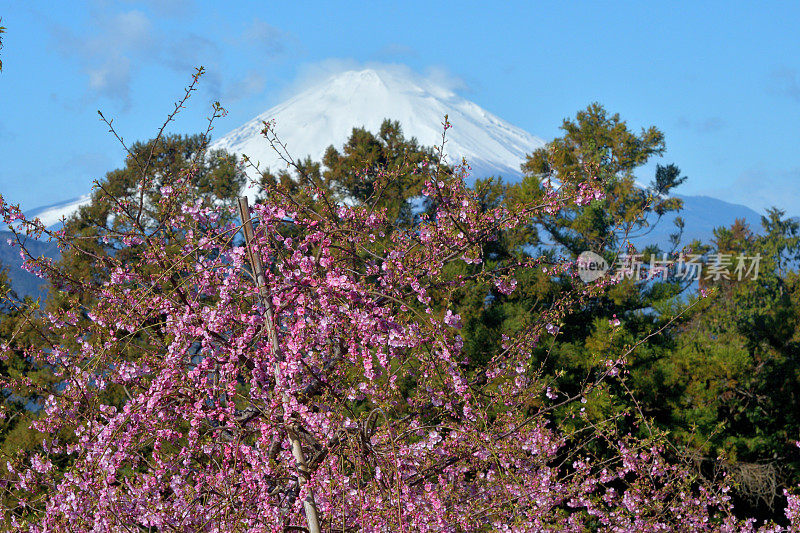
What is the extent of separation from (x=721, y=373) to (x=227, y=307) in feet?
47.6

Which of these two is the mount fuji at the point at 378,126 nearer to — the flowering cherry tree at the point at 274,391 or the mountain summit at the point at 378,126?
the mountain summit at the point at 378,126

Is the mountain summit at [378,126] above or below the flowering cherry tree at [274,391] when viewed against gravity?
above

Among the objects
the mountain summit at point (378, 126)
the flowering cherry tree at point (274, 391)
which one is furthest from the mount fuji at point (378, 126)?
the flowering cherry tree at point (274, 391)

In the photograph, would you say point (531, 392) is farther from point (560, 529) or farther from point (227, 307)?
point (227, 307)

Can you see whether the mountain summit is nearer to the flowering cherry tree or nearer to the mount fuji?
the mount fuji

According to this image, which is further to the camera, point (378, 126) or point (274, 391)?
point (378, 126)

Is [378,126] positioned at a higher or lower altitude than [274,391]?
higher

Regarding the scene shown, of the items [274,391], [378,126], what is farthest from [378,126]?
[274,391]

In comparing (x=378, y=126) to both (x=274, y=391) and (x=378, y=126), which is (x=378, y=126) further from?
(x=274, y=391)

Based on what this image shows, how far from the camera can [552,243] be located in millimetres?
21531

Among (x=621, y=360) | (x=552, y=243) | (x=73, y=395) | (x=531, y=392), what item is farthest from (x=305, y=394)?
(x=552, y=243)

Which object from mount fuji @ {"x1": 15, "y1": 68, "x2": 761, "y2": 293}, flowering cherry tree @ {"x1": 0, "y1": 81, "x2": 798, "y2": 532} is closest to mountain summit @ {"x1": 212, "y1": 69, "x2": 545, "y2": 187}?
mount fuji @ {"x1": 15, "y1": 68, "x2": 761, "y2": 293}

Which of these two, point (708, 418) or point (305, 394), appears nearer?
point (305, 394)

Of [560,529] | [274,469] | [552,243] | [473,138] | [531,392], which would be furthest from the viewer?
[473,138]
